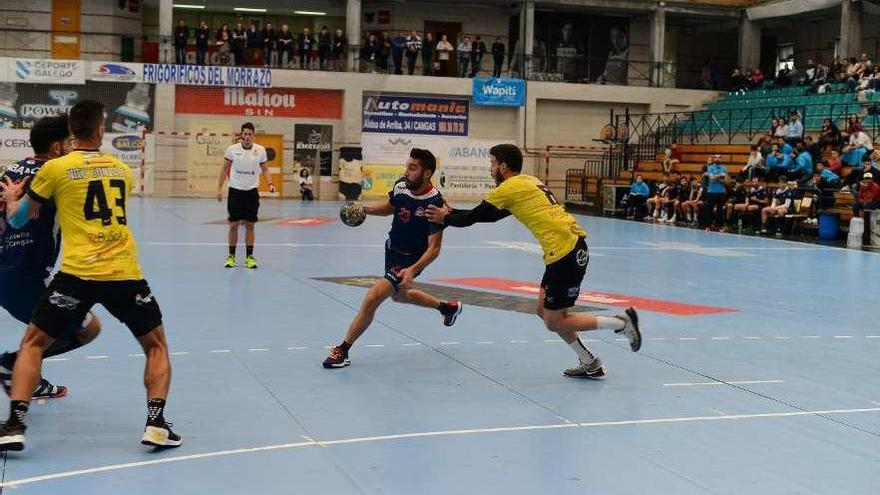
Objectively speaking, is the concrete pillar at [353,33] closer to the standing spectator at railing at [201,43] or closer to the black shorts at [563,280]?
the standing spectator at railing at [201,43]

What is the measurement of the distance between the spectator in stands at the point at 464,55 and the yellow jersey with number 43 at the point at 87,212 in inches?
1467

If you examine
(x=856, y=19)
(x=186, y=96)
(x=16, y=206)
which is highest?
(x=856, y=19)

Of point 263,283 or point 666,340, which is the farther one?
point 263,283

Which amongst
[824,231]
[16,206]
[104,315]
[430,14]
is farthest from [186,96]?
[16,206]

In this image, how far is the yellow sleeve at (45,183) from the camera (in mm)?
5859

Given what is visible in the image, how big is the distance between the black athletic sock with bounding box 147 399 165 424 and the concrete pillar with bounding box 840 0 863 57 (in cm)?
3795

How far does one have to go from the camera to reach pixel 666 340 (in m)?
10.3

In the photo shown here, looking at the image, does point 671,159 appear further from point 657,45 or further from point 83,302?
point 83,302

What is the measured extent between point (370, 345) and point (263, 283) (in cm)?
456

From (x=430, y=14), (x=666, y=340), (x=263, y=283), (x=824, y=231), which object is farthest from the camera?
(x=430, y=14)

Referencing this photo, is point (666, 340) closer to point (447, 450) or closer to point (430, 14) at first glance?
point (447, 450)

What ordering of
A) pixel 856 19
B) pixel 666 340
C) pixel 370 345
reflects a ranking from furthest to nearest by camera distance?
1. pixel 856 19
2. pixel 666 340
3. pixel 370 345

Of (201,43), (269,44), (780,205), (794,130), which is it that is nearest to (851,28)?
(794,130)

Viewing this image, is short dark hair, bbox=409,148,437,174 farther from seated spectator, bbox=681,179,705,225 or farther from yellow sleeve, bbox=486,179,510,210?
seated spectator, bbox=681,179,705,225
